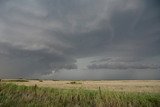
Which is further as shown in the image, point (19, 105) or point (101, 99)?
point (101, 99)

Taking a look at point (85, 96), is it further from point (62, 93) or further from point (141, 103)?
point (141, 103)

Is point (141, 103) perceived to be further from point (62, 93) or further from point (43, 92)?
point (43, 92)

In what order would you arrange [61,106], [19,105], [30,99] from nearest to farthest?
[19,105] < [61,106] < [30,99]

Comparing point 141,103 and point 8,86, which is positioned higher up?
point 8,86

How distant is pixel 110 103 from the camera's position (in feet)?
84.8

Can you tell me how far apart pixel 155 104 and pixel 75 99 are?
9.23 metres

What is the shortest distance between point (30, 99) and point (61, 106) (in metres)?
4.00

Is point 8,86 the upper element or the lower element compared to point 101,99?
upper

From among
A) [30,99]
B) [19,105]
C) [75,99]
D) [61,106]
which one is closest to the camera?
[19,105]

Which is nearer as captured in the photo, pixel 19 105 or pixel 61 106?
pixel 19 105

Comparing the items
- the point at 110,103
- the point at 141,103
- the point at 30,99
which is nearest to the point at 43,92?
the point at 30,99

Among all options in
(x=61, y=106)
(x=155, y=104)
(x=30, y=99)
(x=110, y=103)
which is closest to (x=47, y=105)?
(x=61, y=106)

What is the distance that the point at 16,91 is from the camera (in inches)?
1214

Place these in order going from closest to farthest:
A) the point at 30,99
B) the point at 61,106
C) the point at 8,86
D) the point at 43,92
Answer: the point at 61,106, the point at 30,99, the point at 43,92, the point at 8,86
